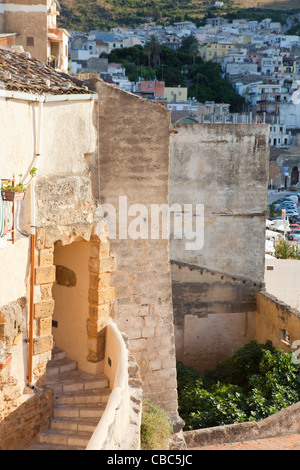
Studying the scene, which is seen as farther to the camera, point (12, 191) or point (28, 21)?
point (28, 21)

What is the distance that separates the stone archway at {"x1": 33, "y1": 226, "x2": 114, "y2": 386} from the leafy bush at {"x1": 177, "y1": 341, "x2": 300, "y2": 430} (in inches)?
166

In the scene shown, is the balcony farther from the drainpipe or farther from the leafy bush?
the leafy bush

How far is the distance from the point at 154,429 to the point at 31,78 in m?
5.88

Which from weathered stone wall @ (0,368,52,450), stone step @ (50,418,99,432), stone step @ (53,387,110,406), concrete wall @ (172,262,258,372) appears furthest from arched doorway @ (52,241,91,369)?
concrete wall @ (172,262,258,372)

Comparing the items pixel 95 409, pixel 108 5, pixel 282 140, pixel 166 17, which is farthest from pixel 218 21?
pixel 95 409

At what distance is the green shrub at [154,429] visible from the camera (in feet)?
35.8

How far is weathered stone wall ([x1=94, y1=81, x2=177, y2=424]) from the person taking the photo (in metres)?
11.8

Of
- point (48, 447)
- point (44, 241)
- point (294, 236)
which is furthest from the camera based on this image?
point (294, 236)

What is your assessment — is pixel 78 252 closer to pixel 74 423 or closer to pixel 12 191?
pixel 12 191

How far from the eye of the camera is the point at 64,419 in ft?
Answer: 35.2

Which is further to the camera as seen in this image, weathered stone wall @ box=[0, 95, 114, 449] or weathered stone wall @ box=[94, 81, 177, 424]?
weathered stone wall @ box=[94, 81, 177, 424]

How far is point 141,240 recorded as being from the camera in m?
12.4

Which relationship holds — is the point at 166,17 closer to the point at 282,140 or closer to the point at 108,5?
the point at 108,5

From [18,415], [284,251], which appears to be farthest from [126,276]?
[284,251]
